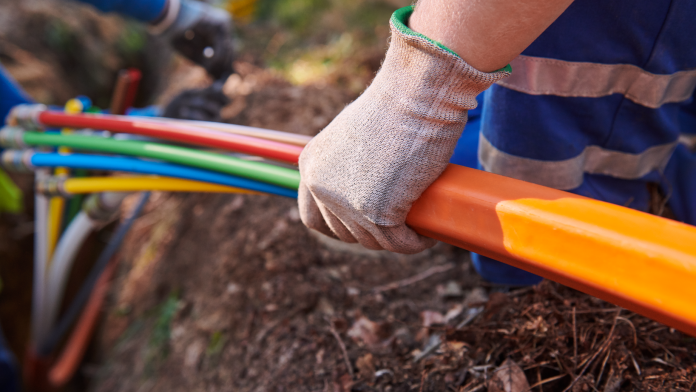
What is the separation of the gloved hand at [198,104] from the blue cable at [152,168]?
47 centimetres

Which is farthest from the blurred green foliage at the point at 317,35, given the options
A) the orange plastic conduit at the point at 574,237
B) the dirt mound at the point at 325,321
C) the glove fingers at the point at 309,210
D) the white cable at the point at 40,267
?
the orange plastic conduit at the point at 574,237

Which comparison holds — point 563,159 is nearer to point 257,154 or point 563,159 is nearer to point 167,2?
point 257,154

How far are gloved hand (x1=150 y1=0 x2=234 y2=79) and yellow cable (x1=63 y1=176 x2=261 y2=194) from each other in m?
0.80

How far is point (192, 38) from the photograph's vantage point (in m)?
1.84

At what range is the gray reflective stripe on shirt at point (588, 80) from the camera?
700mm

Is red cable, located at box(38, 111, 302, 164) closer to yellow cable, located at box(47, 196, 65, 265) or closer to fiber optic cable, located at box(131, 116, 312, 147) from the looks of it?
fiber optic cable, located at box(131, 116, 312, 147)

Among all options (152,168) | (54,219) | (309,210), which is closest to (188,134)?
(152,168)

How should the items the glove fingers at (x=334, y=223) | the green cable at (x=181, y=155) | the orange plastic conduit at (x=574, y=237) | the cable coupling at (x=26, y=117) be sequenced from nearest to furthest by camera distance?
the orange plastic conduit at (x=574, y=237) < the glove fingers at (x=334, y=223) < the green cable at (x=181, y=155) < the cable coupling at (x=26, y=117)

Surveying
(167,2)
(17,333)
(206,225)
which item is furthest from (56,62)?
(206,225)

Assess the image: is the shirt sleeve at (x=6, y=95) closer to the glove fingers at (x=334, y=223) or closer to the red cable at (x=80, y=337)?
the red cable at (x=80, y=337)

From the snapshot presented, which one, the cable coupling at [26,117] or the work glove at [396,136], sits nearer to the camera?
the work glove at [396,136]

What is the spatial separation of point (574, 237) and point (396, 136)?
268 mm

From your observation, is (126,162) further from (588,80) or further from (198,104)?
(588,80)

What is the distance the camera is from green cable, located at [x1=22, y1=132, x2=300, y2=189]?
0.81 metres
